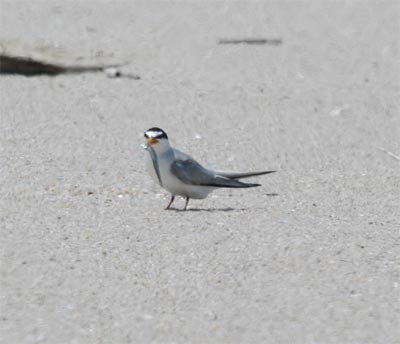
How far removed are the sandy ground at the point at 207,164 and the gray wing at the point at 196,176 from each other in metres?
0.14

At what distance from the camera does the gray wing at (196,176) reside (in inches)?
252

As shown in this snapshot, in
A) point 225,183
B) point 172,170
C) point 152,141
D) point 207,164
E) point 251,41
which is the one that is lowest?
point 251,41

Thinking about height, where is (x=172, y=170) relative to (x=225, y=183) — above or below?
above

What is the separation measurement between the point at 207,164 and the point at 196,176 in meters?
1.30

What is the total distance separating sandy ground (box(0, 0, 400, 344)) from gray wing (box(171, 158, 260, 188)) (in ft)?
0.47

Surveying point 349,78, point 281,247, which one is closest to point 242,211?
point 281,247

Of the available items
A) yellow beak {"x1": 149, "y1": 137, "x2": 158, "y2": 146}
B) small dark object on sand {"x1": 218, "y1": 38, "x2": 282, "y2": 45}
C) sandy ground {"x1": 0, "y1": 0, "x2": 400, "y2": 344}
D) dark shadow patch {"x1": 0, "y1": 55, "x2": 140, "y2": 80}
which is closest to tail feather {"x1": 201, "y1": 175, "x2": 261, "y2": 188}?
sandy ground {"x1": 0, "y1": 0, "x2": 400, "y2": 344}

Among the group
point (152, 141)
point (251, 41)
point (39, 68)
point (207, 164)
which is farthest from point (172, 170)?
point (251, 41)

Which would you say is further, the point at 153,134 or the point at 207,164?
the point at 207,164

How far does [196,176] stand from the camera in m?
6.43

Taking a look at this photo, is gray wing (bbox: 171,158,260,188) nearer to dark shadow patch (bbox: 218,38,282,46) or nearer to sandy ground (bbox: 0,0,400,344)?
sandy ground (bbox: 0,0,400,344)

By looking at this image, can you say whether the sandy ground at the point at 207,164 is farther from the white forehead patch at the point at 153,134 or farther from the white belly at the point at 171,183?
the white forehead patch at the point at 153,134

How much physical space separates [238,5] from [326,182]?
5.78 meters

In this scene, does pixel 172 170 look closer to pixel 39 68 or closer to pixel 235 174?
pixel 235 174
